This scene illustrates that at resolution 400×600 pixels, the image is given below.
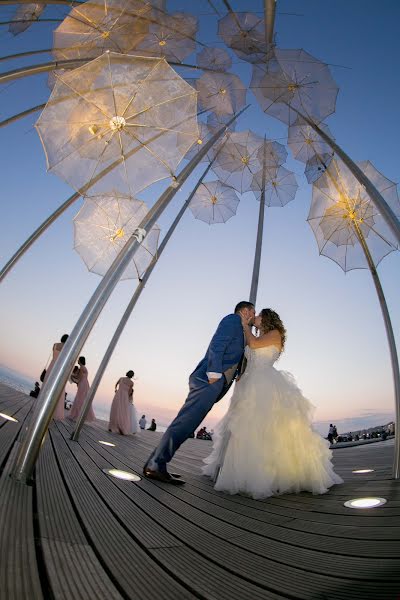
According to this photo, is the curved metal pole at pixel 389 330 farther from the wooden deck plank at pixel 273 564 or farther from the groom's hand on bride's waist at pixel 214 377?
the wooden deck plank at pixel 273 564

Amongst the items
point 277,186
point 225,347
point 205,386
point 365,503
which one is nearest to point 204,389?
point 205,386

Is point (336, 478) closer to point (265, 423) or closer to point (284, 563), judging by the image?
point (265, 423)

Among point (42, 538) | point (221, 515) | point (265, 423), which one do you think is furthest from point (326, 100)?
point (42, 538)

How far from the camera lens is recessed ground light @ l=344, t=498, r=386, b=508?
3094 millimetres

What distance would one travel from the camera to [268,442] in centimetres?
425

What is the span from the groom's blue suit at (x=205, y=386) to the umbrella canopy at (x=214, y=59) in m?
10.5

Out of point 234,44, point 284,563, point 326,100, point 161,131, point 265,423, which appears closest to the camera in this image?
point 284,563

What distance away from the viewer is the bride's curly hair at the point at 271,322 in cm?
535

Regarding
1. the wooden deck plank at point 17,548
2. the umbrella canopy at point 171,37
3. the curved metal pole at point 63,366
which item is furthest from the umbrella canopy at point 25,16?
the wooden deck plank at point 17,548

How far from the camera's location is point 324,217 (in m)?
9.62

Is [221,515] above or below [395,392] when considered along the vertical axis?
below

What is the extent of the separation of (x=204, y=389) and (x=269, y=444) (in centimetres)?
120

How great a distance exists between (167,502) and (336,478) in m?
2.88

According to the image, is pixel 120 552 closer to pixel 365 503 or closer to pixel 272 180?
pixel 365 503
